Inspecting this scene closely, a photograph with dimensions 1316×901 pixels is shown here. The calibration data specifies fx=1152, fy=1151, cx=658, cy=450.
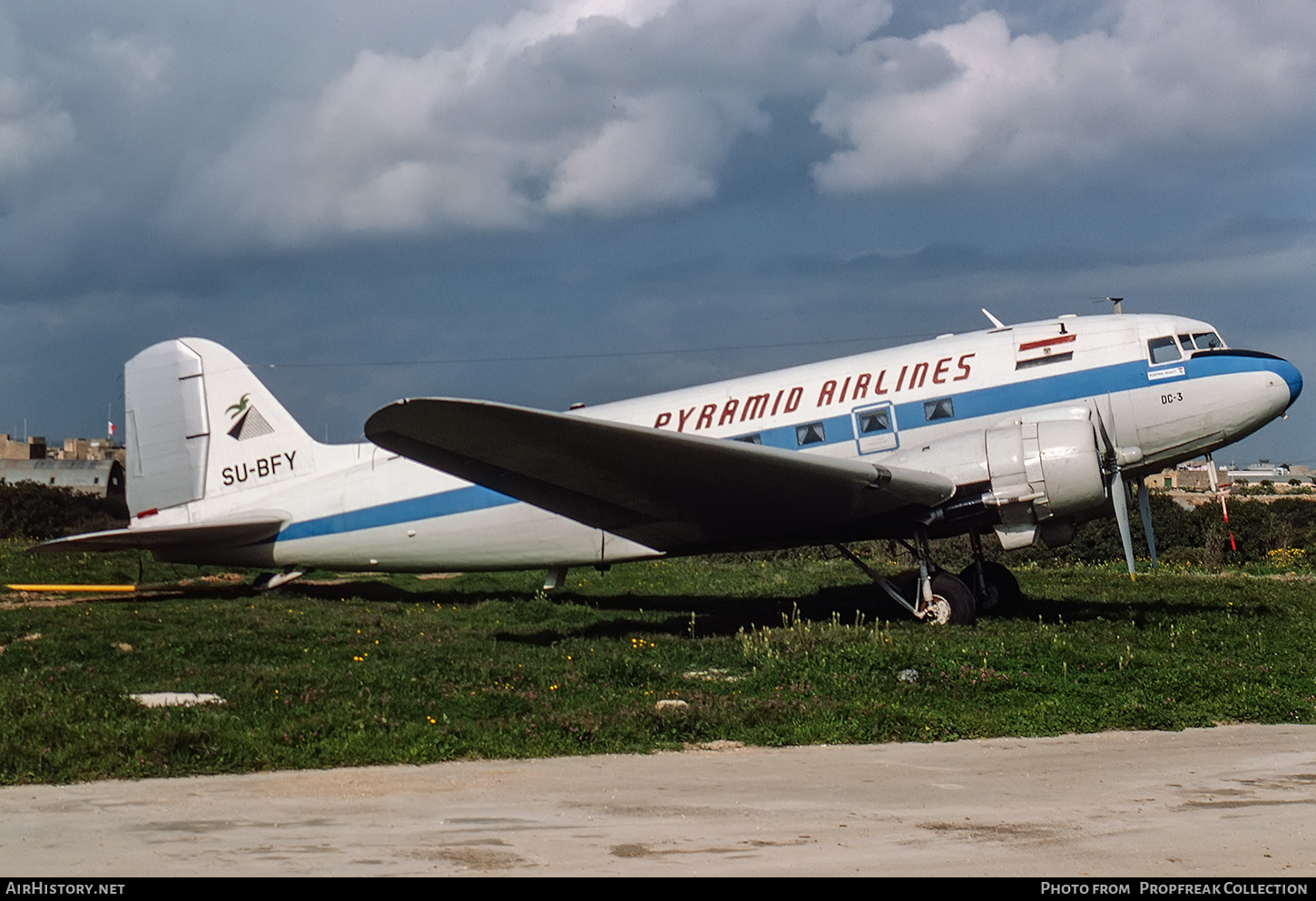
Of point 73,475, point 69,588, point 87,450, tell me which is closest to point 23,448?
point 87,450

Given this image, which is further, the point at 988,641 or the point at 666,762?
the point at 988,641

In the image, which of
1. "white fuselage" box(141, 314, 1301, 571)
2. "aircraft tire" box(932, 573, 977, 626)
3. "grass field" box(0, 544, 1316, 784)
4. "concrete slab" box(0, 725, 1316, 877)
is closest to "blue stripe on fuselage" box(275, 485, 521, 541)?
"white fuselage" box(141, 314, 1301, 571)

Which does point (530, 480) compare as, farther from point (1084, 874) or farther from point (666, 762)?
point (1084, 874)

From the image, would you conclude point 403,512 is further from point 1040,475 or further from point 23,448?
point 23,448

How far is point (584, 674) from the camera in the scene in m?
10.8

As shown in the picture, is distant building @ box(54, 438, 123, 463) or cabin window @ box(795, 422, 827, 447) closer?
cabin window @ box(795, 422, 827, 447)

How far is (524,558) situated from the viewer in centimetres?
1611

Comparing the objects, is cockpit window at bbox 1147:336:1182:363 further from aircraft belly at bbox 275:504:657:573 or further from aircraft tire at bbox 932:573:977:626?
aircraft belly at bbox 275:504:657:573

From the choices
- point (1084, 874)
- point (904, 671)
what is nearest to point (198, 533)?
point (904, 671)

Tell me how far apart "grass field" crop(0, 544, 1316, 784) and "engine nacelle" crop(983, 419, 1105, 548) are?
54.0 inches

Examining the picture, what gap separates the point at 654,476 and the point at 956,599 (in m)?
4.10

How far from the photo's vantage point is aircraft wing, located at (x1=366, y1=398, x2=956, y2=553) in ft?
40.4

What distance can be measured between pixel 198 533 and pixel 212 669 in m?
6.79
